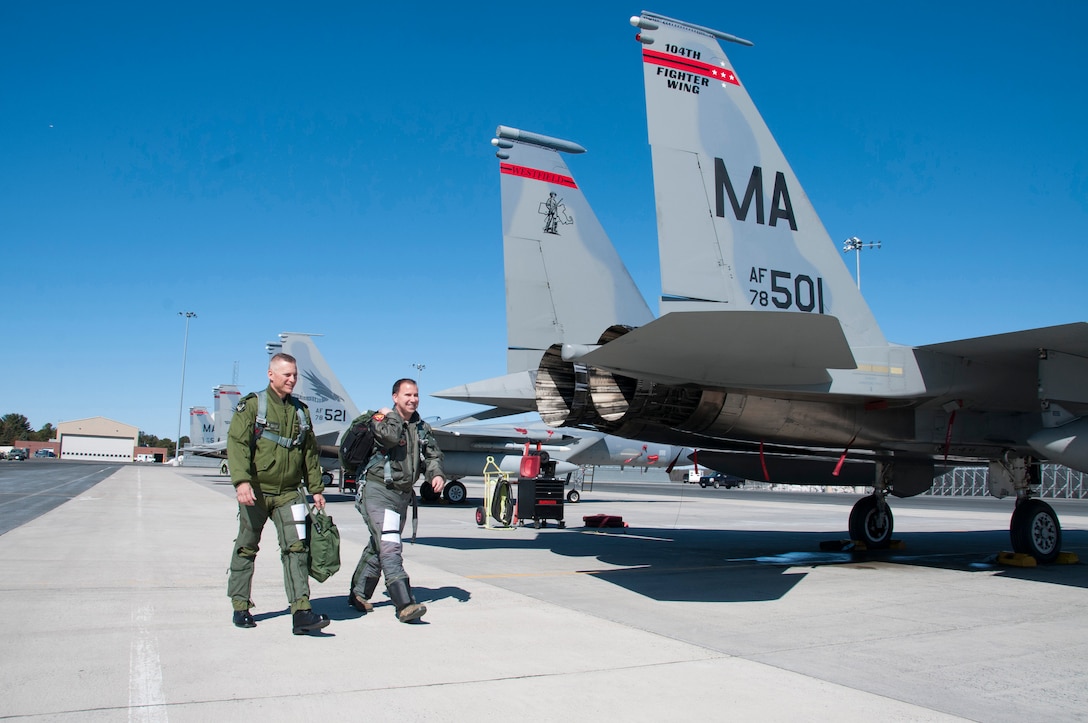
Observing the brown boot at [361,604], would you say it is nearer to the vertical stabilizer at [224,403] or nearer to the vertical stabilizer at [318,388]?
the vertical stabilizer at [318,388]

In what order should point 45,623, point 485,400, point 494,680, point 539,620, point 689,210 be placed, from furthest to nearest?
1. point 485,400
2. point 689,210
3. point 539,620
4. point 45,623
5. point 494,680

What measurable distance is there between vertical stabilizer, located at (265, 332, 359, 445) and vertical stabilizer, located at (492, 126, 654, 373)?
14765mm

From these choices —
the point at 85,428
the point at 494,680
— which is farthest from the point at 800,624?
the point at 85,428

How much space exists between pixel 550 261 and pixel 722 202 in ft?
11.7

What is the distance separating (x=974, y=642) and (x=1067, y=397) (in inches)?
138

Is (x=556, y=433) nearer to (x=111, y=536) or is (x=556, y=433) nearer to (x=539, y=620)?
(x=111, y=536)

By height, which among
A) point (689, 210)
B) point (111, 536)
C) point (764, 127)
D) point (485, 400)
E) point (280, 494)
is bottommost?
point (111, 536)

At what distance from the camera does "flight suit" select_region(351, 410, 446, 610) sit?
4945 millimetres

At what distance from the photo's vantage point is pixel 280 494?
4633mm

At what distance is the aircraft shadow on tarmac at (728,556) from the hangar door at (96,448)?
408 feet

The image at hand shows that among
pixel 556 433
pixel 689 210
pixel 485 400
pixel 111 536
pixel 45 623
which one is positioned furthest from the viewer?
pixel 556 433

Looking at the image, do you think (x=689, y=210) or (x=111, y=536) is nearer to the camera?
(x=689, y=210)

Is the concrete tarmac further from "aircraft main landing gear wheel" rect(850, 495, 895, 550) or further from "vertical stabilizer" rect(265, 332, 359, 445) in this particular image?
"vertical stabilizer" rect(265, 332, 359, 445)

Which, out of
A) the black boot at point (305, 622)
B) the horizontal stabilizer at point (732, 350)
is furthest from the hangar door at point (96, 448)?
the horizontal stabilizer at point (732, 350)
